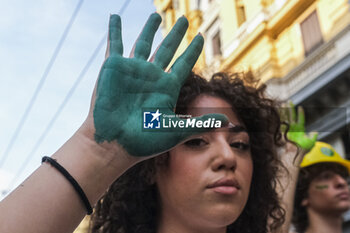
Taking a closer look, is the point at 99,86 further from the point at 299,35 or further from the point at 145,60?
the point at 299,35

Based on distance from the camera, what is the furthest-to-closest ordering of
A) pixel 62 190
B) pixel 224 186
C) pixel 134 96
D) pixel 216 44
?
pixel 216 44
pixel 224 186
pixel 134 96
pixel 62 190

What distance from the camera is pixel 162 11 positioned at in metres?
16.3

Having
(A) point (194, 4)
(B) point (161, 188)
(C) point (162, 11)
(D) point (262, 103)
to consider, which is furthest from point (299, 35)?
(B) point (161, 188)

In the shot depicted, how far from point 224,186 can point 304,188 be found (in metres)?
1.82

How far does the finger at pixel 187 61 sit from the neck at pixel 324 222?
2.12m

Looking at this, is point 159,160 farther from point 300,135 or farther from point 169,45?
point 300,135

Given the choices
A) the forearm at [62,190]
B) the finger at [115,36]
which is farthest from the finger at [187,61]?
the forearm at [62,190]

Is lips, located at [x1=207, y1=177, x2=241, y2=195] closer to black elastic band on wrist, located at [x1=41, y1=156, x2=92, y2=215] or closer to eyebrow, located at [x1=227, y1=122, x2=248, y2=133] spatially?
eyebrow, located at [x1=227, y1=122, x2=248, y2=133]

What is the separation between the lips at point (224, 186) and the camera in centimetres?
137

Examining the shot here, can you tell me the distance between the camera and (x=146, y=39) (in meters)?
1.17

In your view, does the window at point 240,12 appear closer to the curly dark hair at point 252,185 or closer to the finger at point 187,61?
the curly dark hair at point 252,185

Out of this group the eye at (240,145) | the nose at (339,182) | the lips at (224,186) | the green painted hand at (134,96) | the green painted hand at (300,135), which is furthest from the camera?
the nose at (339,182)

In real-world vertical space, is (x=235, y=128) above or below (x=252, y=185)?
above

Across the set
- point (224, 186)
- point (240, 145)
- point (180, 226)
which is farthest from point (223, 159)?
point (180, 226)
